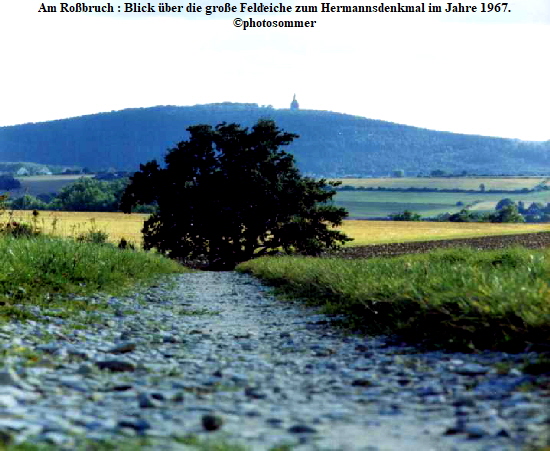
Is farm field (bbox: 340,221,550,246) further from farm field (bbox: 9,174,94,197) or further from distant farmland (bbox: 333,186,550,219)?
farm field (bbox: 9,174,94,197)

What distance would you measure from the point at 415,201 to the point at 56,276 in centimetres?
12540

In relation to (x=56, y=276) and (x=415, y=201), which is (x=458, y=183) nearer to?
(x=415, y=201)

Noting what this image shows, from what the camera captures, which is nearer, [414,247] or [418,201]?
[414,247]

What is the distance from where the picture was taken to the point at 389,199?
13738cm

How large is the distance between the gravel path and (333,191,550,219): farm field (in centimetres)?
10626

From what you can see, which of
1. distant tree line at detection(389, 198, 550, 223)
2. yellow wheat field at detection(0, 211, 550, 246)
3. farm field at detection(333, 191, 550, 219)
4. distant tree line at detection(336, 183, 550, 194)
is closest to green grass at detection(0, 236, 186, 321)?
yellow wheat field at detection(0, 211, 550, 246)

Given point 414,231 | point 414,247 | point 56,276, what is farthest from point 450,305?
point 414,231

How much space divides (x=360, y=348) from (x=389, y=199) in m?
131

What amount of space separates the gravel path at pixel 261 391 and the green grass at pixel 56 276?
144cm

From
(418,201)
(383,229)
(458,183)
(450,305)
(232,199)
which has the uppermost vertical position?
(458,183)

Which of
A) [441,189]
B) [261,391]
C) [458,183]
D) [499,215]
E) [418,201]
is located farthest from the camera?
[458,183]

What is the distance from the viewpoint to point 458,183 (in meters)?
158

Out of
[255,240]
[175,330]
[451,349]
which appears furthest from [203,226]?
[451,349]

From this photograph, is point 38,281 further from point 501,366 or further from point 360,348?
point 501,366
